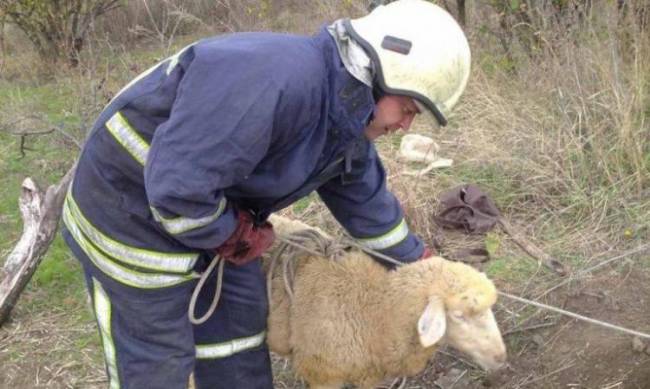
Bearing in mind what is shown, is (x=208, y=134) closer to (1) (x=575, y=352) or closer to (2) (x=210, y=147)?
(2) (x=210, y=147)

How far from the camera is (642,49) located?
5379mm

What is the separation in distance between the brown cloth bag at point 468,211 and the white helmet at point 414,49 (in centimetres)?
243

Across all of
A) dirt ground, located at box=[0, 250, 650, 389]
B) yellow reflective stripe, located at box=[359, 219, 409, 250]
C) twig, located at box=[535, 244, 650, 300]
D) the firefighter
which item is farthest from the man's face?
twig, located at box=[535, 244, 650, 300]

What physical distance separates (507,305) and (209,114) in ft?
7.99

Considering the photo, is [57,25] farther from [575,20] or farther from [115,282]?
[115,282]

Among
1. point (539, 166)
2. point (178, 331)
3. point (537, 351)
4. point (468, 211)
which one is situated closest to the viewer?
point (178, 331)

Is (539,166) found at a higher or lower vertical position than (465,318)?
lower

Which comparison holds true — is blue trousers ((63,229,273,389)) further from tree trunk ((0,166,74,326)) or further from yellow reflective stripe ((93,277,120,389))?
tree trunk ((0,166,74,326))

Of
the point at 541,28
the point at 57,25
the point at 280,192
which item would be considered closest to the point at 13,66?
the point at 57,25

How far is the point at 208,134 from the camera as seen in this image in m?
2.21

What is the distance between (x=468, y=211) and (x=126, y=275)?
2798 mm

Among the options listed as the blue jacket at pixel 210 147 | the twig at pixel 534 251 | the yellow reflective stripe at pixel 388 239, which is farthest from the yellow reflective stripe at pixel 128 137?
the twig at pixel 534 251

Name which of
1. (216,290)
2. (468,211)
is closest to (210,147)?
(216,290)

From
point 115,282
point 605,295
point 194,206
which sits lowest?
point 605,295
